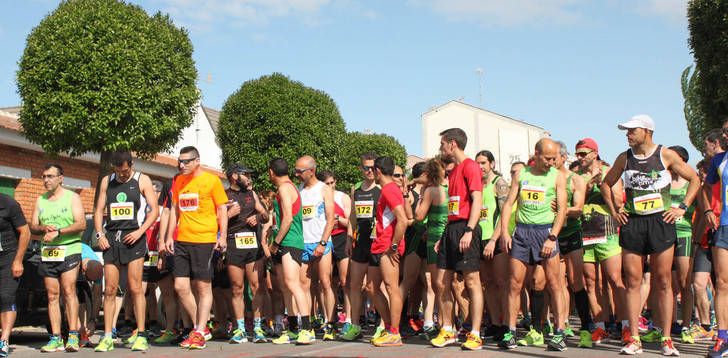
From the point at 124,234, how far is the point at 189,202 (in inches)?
30.6

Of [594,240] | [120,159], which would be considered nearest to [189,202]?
[120,159]

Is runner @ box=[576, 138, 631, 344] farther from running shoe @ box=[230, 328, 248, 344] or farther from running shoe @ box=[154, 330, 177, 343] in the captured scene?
running shoe @ box=[154, 330, 177, 343]

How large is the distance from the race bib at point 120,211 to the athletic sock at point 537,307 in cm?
446

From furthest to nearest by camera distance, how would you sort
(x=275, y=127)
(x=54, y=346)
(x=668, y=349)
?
(x=275, y=127), (x=54, y=346), (x=668, y=349)

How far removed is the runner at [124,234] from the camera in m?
7.74

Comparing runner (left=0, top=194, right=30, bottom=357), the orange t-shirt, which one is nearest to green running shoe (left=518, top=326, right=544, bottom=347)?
the orange t-shirt

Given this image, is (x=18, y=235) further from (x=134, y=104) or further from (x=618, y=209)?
(x=134, y=104)

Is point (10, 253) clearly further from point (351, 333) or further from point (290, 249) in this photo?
point (351, 333)

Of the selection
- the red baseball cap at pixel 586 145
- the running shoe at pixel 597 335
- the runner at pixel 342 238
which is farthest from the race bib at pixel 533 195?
the runner at pixel 342 238

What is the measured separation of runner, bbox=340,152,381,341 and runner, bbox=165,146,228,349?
166 centimetres

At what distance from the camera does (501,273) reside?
7887mm

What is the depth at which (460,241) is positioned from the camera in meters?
7.23

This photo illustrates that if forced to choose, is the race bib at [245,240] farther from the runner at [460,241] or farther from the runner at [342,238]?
the runner at [460,241]

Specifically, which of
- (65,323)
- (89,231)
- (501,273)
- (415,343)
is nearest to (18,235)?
(65,323)
